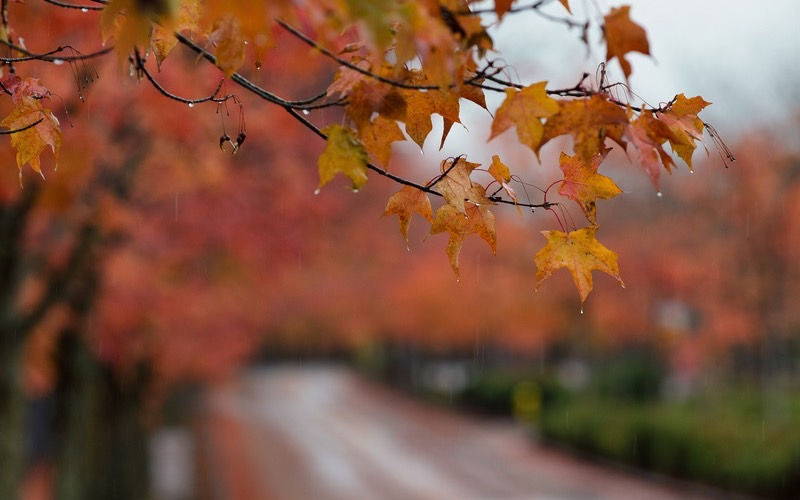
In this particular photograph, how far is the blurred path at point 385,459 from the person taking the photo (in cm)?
1961

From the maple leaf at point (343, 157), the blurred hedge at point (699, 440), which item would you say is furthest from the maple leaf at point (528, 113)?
the blurred hedge at point (699, 440)

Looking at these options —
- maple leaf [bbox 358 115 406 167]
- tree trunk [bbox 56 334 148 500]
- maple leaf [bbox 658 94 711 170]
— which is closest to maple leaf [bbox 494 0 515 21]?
maple leaf [bbox 358 115 406 167]

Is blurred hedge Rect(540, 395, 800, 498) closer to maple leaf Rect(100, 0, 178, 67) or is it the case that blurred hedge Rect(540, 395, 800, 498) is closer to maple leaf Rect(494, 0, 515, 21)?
maple leaf Rect(494, 0, 515, 21)

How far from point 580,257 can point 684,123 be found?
1.33 ft

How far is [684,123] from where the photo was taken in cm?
201

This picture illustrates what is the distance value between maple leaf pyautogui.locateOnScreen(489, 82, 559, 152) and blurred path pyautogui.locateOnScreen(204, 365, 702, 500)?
684 inches

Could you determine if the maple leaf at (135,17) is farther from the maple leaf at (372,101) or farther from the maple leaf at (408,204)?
the maple leaf at (408,204)

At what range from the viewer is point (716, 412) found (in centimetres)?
2105

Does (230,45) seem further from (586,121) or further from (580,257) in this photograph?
(580,257)

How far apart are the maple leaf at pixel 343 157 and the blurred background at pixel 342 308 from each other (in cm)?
18

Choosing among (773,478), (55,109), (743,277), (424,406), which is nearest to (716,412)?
(743,277)

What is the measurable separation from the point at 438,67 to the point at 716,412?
70.1 feet

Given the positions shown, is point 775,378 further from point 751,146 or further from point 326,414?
point 326,414

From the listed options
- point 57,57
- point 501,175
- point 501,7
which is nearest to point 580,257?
point 501,175
